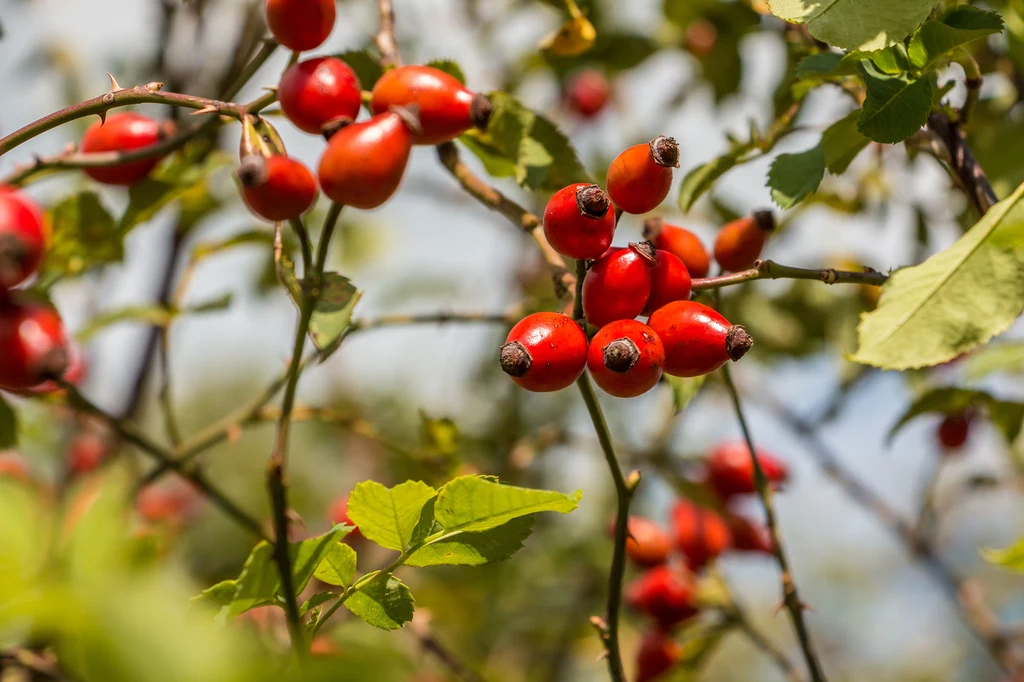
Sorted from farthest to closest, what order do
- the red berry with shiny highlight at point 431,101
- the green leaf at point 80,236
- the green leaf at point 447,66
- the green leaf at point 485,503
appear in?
the green leaf at point 80,236, the green leaf at point 447,66, the red berry with shiny highlight at point 431,101, the green leaf at point 485,503

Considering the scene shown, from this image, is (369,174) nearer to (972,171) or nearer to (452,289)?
(972,171)

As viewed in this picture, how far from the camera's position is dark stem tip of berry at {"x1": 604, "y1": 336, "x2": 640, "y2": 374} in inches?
44.1

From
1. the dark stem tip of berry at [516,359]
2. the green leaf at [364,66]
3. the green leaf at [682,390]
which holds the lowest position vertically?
the green leaf at [682,390]

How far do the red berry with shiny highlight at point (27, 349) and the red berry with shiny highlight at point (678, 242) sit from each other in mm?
954

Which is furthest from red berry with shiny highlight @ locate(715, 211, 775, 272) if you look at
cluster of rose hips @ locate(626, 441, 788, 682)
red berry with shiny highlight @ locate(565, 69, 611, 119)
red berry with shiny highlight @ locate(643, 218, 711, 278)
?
red berry with shiny highlight @ locate(565, 69, 611, 119)

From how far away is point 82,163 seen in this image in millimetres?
1586

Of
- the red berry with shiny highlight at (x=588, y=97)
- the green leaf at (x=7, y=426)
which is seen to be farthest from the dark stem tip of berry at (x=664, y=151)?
the red berry with shiny highlight at (x=588, y=97)

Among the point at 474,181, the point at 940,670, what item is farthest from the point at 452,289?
the point at 940,670

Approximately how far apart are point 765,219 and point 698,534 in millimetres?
1381

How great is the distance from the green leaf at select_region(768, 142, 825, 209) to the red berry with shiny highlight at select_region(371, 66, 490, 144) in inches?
20.5

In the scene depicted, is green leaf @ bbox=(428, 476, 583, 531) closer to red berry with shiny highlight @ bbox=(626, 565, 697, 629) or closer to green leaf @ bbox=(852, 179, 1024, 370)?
green leaf @ bbox=(852, 179, 1024, 370)

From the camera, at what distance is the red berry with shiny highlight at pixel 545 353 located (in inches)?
45.9

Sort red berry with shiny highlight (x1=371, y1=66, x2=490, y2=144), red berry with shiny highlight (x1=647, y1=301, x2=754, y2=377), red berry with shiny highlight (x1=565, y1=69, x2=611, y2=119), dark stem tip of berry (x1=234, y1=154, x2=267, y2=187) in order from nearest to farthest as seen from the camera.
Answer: dark stem tip of berry (x1=234, y1=154, x2=267, y2=187), red berry with shiny highlight (x1=647, y1=301, x2=754, y2=377), red berry with shiny highlight (x1=371, y1=66, x2=490, y2=144), red berry with shiny highlight (x1=565, y1=69, x2=611, y2=119)

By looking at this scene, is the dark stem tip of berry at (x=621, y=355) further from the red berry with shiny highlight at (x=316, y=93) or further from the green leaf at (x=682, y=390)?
the red berry with shiny highlight at (x=316, y=93)
